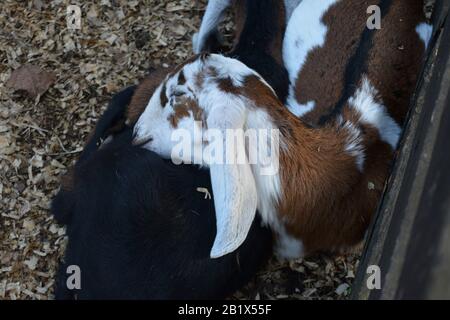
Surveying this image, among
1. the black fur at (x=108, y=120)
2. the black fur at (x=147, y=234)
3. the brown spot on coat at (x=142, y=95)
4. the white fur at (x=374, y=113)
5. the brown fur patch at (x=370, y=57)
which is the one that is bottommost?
the black fur at (x=147, y=234)

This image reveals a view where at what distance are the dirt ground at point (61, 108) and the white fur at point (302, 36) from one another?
80cm

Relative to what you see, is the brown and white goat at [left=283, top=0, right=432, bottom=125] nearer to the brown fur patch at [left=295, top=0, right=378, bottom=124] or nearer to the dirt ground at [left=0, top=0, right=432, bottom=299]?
the brown fur patch at [left=295, top=0, right=378, bottom=124]

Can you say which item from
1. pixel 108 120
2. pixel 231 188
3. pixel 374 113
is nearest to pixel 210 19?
pixel 108 120

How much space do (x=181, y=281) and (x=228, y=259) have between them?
0.97 ft

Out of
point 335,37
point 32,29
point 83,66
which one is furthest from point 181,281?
point 32,29

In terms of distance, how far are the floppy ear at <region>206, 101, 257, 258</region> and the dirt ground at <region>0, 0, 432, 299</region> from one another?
1.39 m

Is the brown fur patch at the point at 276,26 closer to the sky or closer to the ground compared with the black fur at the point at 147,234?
closer to the sky

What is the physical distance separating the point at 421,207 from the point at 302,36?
1.74 meters

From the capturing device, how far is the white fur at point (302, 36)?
13.4 feet

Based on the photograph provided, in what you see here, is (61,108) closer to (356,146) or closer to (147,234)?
(147,234)

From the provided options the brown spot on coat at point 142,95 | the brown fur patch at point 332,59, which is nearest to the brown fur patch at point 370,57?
the brown fur patch at point 332,59

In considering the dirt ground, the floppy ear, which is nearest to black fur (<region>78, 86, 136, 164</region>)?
the dirt ground

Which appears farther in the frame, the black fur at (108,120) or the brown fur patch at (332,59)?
the black fur at (108,120)

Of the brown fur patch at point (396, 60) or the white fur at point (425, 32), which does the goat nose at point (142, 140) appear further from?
the white fur at point (425, 32)
